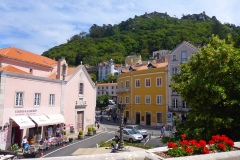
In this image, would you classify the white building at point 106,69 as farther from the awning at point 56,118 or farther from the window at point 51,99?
the window at point 51,99

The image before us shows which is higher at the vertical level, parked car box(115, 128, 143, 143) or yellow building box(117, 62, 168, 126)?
yellow building box(117, 62, 168, 126)

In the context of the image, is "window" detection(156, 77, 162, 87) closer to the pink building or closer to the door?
the pink building

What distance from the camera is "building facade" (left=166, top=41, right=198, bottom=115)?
3712 cm

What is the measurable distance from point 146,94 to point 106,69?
6854 centimetres

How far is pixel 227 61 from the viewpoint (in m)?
10.9

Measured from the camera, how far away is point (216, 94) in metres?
10.4

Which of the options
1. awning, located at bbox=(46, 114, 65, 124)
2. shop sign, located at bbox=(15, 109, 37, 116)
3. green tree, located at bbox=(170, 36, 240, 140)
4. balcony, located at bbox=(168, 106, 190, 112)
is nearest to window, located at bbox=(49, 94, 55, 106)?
awning, located at bbox=(46, 114, 65, 124)

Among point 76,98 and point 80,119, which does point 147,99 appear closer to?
point 80,119

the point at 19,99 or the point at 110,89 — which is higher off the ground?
the point at 110,89

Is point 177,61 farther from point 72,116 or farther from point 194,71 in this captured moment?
point 194,71

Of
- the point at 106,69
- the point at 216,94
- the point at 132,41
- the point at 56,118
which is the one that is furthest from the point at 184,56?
the point at 132,41

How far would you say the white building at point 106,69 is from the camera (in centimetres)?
10606

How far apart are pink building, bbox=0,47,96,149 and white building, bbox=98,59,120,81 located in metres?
71.3

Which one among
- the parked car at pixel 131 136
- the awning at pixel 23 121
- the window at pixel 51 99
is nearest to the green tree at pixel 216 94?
the parked car at pixel 131 136
